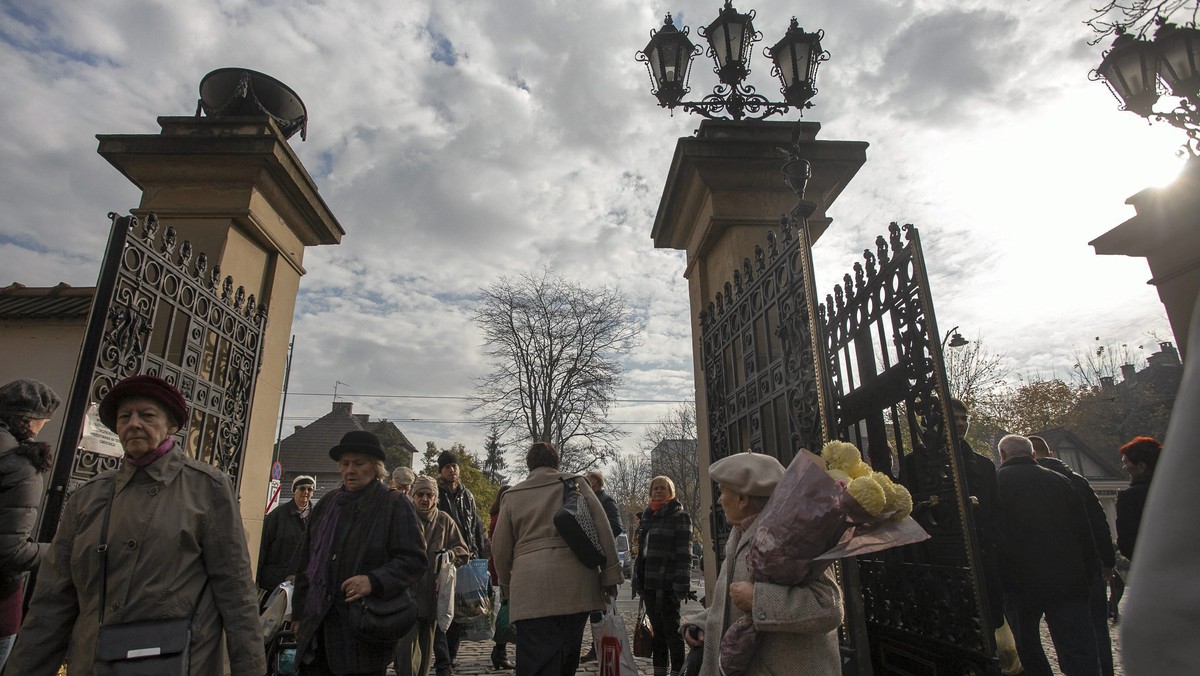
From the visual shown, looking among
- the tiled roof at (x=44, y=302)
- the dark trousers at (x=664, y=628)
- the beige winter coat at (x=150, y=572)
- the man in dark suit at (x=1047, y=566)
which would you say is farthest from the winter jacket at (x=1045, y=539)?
the tiled roof at (x=44, y=302)

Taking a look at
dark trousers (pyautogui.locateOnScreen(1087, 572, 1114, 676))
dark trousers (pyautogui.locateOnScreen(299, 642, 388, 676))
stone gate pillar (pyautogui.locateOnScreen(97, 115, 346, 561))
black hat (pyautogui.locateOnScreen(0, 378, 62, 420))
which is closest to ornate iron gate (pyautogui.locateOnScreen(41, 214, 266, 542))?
black hat (pyautogui.locateOnScreen(0, 378, 62, 420))

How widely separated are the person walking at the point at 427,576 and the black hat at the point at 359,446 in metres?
0.97

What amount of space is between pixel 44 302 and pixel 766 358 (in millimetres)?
10114

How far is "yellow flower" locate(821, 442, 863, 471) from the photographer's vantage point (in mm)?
2510

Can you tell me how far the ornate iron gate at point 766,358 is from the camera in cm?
385

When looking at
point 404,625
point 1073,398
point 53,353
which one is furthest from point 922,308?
point 1073,398

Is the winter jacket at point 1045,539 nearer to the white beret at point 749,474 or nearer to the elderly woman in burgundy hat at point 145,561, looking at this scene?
the white beret at point 749,474

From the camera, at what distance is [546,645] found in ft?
14.1

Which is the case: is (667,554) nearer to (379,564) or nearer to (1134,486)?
(379,564)

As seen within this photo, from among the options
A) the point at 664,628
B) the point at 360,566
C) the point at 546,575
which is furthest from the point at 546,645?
the point at 664,628

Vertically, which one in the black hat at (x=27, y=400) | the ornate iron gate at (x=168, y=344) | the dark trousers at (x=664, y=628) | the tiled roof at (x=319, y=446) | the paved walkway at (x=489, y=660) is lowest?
the paved walkway at (x=489, y=660)

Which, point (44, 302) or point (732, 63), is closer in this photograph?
point (732, 63)

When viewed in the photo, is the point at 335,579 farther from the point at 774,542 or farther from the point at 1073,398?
the point at 1073,398

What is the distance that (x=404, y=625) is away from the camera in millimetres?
3619
